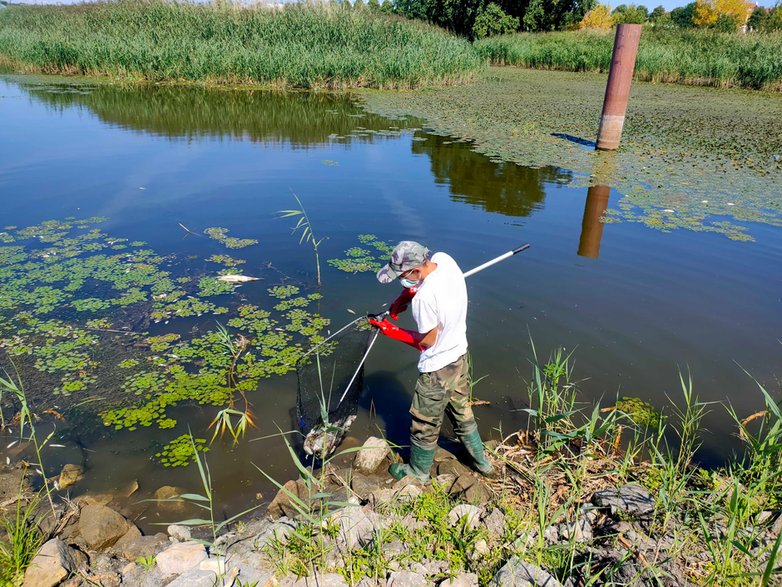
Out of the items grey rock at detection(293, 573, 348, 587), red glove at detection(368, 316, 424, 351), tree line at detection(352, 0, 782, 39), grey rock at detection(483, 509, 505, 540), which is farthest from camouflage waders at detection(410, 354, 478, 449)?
tree line at detection(352, 0, 782, 39)

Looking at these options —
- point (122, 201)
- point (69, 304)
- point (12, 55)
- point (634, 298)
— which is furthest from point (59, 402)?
point (12, 55)

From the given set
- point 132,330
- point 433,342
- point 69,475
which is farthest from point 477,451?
point 132,330

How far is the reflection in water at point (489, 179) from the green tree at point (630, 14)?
41.3 metres

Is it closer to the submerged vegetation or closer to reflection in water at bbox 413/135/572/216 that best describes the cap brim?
the submerged vegetation

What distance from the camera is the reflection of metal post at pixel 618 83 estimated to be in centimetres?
952

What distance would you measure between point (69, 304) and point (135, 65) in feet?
50.7

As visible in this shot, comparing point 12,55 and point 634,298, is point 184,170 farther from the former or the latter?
point 12,55

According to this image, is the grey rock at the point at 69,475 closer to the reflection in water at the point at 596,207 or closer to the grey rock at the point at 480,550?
the grey rock at the point at 480,550

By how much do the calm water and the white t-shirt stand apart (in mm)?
1037

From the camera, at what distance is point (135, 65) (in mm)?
17422

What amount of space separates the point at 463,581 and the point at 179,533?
159 centimetres

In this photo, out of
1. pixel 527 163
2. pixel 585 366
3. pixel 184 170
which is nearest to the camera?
pixel 585 366

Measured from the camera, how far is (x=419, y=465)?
3428 millimetres

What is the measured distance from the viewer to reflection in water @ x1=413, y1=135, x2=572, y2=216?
830cm
